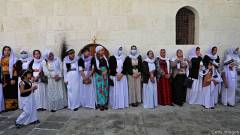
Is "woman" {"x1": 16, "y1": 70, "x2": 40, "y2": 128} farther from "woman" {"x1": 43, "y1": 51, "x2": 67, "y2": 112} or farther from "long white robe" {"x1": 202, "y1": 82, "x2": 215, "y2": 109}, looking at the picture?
"long white robe" {"x1": 202, "y1": 82, "x2": 215, "y2": 109}

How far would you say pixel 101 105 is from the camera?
6.94 m

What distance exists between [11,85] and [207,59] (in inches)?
212

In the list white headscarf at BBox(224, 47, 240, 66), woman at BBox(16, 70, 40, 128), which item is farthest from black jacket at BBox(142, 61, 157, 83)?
woman at BBox(16, 70, 40, 128)

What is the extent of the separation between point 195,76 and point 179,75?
453 millimetres

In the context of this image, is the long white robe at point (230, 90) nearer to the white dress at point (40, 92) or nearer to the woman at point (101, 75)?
the woman at point (101, 75)

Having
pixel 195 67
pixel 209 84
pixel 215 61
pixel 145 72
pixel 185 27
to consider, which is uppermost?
pixel 185 27

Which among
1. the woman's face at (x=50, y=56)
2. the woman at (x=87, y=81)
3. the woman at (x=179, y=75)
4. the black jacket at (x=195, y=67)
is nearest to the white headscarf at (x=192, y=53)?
the black jacket at (x=195, y=67)

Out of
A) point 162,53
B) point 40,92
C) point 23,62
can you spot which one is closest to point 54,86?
point 40,92

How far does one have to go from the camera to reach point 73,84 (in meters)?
6.90

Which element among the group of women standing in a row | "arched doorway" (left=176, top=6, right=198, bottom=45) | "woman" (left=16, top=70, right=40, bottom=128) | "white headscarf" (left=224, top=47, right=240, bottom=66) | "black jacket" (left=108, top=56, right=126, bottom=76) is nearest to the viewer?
"woman" (left=16, top=70, right=40, bottom=128)

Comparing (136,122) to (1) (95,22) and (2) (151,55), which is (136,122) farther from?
(1) (95,22)

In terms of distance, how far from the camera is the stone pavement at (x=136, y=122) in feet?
17.4

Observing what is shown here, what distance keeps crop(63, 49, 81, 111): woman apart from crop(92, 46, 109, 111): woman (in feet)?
1.67

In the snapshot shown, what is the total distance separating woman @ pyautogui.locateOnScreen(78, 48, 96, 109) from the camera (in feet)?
22.7
